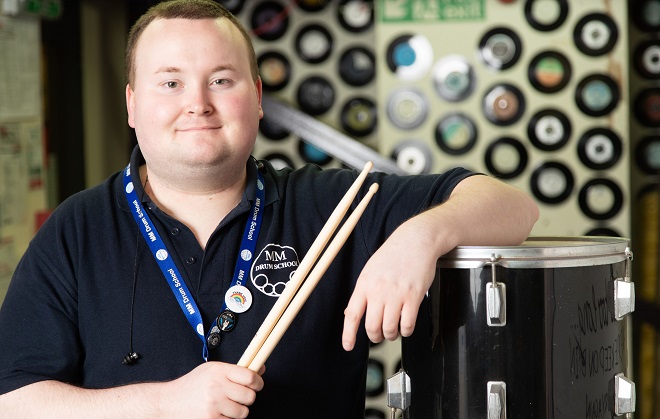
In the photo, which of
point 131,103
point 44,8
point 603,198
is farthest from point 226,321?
point 603,198

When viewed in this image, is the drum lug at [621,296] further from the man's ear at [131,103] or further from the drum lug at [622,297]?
the man's ear at [131,103]

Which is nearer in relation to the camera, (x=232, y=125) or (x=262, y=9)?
(x=232, y=125)

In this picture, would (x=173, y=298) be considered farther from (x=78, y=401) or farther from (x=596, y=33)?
(x=596, y=33)

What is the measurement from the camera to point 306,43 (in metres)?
5.35

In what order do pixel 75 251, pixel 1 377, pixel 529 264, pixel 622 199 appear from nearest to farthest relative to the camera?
pixel 529 264
pixel 1 377
pixel 75 251
pixel 622 199

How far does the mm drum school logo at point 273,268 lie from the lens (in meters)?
1.87

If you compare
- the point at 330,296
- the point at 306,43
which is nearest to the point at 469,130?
the point at 306,43

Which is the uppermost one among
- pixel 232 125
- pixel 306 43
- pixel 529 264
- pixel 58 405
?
pixel 306 43

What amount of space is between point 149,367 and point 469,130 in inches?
141

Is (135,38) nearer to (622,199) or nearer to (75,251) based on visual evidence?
(75,251)

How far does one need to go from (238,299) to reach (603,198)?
145 inches

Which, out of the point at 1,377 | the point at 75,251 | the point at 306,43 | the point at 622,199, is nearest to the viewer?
the point at 1,377

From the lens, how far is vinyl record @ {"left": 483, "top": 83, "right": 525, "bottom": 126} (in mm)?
5016

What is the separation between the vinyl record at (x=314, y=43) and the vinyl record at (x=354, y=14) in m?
0.13
